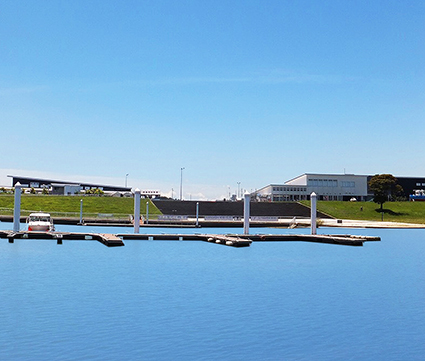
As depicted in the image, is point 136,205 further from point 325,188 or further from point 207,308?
point 325,188

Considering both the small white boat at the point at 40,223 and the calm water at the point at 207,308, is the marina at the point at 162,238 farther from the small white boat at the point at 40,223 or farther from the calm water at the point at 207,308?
the calm water at the point at 207,308

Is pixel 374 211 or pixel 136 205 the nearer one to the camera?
pixel 136 205

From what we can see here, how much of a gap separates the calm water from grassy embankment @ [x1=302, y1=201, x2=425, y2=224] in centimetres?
6290

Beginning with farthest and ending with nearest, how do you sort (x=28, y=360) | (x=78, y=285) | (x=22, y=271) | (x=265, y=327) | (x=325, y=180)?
(x=325, y=180), (x=22, y=271), (x=78, y=285), (x=265, y=327), (x=28, y=360)

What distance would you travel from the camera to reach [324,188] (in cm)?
13850

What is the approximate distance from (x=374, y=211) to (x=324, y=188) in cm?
2671

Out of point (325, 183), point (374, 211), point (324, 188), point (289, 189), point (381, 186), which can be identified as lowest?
point (374, 211)

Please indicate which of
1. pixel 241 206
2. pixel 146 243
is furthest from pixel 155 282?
pixel 241 206

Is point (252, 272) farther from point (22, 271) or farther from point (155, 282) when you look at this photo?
point (22, 271)

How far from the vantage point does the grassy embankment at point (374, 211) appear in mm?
105688

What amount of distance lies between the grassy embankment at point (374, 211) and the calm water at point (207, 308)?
62.9 metres

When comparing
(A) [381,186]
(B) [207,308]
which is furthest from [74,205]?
(B) [207,308]

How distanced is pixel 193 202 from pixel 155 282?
81717 mm

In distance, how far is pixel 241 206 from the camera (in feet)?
365
